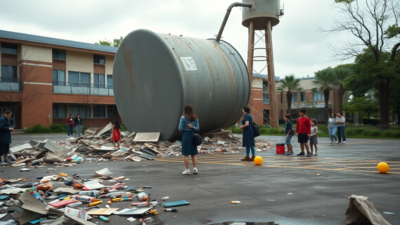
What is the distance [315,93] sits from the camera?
62469 mm

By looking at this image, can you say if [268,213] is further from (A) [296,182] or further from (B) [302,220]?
(A) [296,182]

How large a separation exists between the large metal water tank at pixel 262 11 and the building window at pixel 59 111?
948 inches

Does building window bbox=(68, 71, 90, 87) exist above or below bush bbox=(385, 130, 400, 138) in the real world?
above

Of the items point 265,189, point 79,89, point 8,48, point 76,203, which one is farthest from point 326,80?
point 76,203

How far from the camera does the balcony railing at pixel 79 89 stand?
38197 mm

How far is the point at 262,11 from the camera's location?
86.6 feet

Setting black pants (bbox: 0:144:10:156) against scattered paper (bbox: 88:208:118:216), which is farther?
black pants (bbox: 0:144:10:156)

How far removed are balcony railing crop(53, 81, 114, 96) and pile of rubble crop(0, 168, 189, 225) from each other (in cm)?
3312

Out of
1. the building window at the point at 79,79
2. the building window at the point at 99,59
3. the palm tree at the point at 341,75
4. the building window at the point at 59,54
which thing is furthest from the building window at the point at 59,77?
the palm tree at the point at 341,75

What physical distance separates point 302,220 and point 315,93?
61587 mm

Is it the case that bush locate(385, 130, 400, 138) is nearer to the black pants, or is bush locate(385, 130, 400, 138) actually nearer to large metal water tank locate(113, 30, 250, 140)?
large metal water tank locate(113, 30, 250, 140)

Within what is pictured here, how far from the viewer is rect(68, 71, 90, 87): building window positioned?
39.8 meters

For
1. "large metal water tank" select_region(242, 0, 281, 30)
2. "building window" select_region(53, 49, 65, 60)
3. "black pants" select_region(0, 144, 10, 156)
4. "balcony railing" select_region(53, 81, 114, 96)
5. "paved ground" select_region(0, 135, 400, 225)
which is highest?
"large metal water tank" select_region(242, 0, 281, 30)

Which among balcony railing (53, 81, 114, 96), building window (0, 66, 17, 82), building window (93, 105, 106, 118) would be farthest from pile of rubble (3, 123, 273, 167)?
building window (93, 105, 106, 118)
